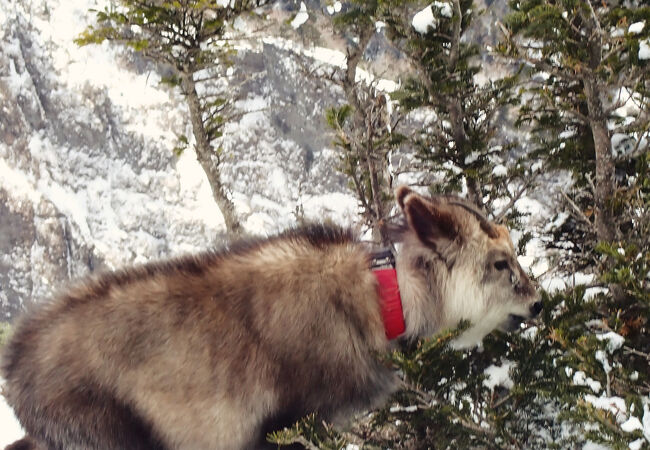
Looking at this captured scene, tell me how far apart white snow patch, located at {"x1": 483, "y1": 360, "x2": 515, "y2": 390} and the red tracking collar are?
0.82 metres

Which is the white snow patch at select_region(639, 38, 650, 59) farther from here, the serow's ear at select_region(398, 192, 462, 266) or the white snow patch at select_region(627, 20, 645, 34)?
the serow's ear at select_region(398, 192, 462, 266)

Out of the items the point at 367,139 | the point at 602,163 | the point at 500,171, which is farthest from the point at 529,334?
the point at 367,139

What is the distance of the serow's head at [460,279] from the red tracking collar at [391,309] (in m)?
0.05

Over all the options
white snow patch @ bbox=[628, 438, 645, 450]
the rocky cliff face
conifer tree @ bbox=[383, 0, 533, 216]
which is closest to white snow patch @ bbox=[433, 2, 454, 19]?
conifer tree @ bbox=[383, 0, 533, 216]

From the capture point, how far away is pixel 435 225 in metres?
3.38

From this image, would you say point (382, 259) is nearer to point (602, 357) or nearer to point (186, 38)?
point (602, 357)

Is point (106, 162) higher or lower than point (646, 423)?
higher

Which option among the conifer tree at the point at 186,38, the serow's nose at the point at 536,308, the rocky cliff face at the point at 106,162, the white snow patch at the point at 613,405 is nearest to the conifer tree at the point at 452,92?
the serow's nose at the point at 536,308

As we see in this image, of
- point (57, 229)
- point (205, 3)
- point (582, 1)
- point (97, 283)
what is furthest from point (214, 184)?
point (57, 229)

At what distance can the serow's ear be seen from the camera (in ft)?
10.8

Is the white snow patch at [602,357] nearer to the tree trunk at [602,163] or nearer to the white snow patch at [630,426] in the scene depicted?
the white snow patch at [630,426]

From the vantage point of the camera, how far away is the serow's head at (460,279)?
3441 mm

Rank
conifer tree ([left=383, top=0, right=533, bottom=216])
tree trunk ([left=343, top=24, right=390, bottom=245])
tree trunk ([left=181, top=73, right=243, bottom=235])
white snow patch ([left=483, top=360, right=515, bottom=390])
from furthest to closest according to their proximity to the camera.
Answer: tree trunk ([left=181, top=73, right=243, bottom=235]) < tree trunk ([left=343, top=24, right=390, bottom=245]) < conifer tree ([left=383, top=0, right=533, bottom=216]) < white snow patch ([left=483, top=360, right=515, bottom=390])

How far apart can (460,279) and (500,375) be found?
1.02m
